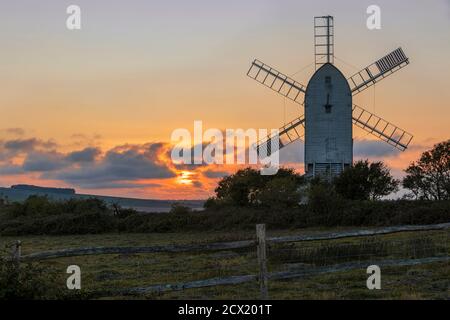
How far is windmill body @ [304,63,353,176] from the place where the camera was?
53.8m

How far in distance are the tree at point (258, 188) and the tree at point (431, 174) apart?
437 inches

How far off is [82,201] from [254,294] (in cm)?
4833

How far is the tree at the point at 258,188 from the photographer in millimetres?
53375

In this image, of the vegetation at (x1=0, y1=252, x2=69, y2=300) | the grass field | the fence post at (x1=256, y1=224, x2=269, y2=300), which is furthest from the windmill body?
the vegetation at (x1=0, y1=252, x2=69, y2=300)

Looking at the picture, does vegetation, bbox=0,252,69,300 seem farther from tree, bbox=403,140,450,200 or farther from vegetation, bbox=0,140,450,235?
tree, bbox=403,140,450,200

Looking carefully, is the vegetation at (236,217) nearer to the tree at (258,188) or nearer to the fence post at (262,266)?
the tree at (258,188)

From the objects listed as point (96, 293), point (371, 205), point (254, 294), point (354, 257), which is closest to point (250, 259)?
point (354, 257)

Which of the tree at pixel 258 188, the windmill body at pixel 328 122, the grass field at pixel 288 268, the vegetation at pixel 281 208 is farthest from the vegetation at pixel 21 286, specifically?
the windmill body at pixel 328 122

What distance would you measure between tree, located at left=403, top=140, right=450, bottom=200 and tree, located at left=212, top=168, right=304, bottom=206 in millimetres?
11093

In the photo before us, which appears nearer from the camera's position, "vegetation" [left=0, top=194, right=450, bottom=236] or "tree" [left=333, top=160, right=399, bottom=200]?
"vegetation" [left=0, top=194, right=450, bottom=236]

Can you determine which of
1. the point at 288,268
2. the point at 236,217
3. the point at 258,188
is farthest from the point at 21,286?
the point at 258,188

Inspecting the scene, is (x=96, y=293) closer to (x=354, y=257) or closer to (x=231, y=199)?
(x=354, y=257)

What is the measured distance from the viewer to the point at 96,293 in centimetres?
1332

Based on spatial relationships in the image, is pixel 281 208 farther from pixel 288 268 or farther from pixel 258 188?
pixel 288 268
